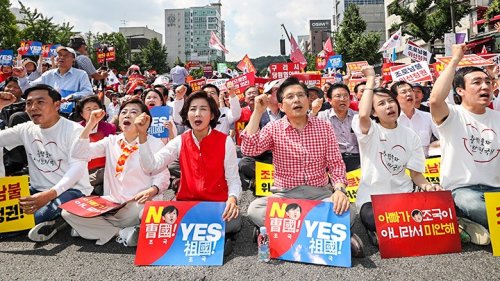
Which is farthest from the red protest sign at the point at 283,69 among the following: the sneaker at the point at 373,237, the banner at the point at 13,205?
the banner at the point at 13,205

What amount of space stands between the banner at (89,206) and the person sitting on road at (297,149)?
140cm

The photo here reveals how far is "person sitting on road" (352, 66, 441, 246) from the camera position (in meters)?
3.69

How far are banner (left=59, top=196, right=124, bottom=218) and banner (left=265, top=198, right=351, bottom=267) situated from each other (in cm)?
159

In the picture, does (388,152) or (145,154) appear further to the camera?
(388,152)

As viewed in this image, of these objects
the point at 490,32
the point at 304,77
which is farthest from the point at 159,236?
the point at 490,32

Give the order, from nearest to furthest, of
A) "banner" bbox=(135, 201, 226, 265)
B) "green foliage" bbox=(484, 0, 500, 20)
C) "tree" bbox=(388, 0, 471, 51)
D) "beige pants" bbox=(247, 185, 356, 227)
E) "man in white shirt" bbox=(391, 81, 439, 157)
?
"banner" bbox=(135, 201, 226, 265)
"beige pants" bbox=(247, 185, 356, 227)
"man in white shirt" bbox=(391, 81, 439, 157)
"green foliage" bbox=(484, 0, 500, 20)
"tree" bbox=(388, 0, 471, 51)

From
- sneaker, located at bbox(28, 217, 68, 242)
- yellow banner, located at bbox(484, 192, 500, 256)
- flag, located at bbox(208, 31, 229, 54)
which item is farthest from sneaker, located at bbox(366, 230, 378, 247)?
flag, located at bbox(208, 31, 229, 54)

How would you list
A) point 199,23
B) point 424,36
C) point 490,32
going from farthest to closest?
point 199,23, point 424,36, point 490,32

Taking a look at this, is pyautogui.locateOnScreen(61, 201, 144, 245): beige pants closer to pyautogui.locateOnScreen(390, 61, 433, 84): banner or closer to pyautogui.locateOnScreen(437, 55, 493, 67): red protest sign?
pyautogui.locateOnScreen(390, 61, 433, 84): banner

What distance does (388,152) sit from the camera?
3.74 m

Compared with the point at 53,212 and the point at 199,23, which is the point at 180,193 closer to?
the point at 53,212

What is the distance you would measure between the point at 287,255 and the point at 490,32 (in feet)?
91.7

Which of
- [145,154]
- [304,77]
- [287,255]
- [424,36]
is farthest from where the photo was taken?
[424,36]

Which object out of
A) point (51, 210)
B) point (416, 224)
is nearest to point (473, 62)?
point (416, 224)
